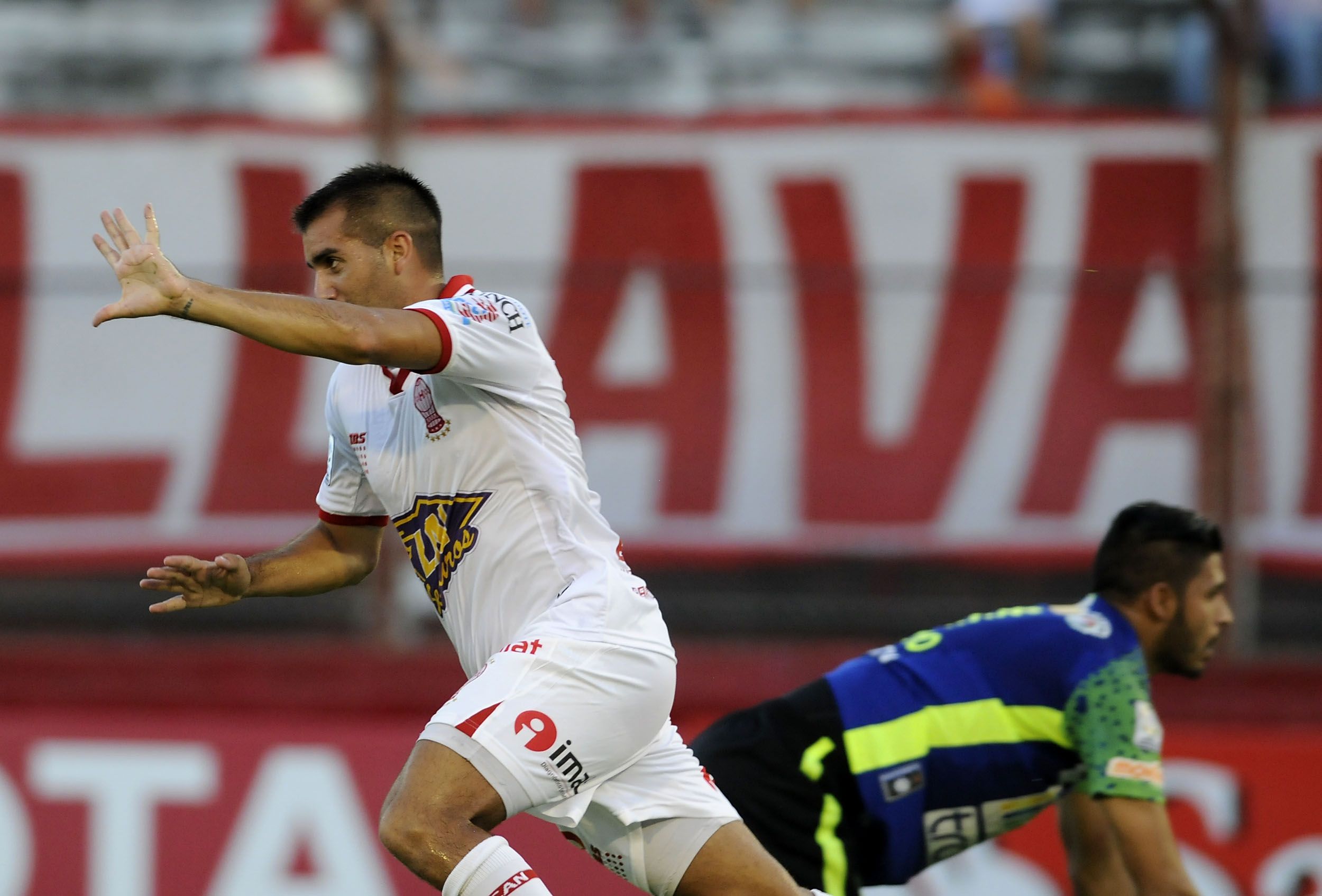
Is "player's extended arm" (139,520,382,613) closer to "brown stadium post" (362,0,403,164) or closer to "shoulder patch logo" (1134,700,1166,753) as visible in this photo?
"shoulder patch logo" (1134,700,1166,753)

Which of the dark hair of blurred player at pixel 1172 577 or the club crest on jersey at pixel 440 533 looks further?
the dark hair of blurred player at pixel 1172 577

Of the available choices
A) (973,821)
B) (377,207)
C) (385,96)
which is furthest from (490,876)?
(385,96)

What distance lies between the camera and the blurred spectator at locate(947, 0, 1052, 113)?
8969 millimetres

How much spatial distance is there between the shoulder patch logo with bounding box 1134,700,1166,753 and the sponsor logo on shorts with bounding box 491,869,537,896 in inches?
70.9

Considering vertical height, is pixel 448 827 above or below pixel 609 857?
above

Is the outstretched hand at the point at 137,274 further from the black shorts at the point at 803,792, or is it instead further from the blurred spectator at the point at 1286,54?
the blurred spectator at the point at 1286,54

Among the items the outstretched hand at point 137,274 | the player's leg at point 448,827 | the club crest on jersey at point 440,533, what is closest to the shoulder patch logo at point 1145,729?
the player's leg at point 448,827

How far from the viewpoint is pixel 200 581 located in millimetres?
4500

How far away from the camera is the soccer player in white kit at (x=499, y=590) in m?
4.00

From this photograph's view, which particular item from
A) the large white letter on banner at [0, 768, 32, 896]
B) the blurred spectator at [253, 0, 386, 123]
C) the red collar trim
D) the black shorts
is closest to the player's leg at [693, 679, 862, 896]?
the black shorts

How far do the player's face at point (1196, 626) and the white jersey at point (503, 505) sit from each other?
5.27 feet

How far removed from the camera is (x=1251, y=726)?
7.04 m

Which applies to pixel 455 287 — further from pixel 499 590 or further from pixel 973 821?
pixel 973 821

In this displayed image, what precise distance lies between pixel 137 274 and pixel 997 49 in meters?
6.28
